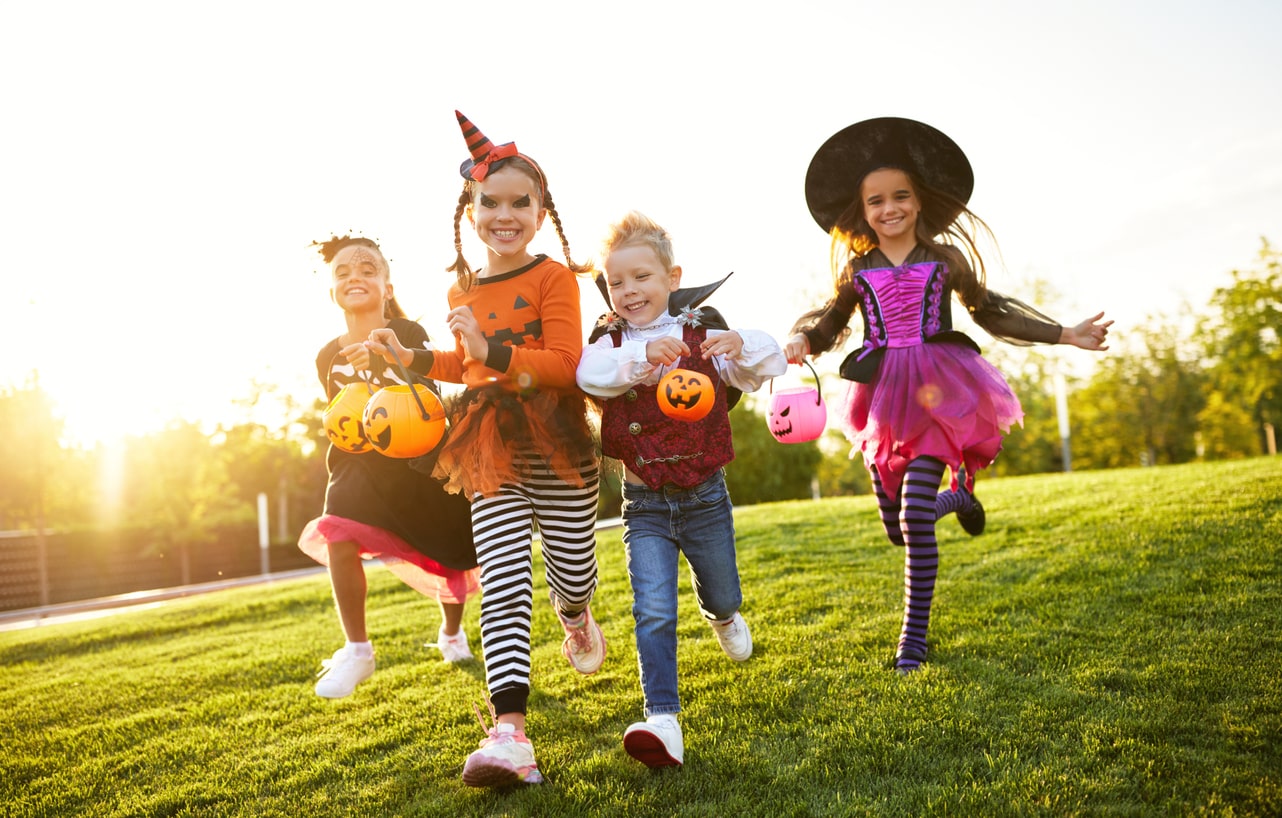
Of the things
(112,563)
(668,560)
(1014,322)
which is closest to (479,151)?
(668,560)

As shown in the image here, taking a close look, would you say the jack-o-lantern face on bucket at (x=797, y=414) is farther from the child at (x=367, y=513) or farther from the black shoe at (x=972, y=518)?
the child at (x=367, y=513)

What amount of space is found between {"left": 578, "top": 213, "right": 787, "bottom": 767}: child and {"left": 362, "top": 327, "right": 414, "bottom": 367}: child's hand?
2.47 ft

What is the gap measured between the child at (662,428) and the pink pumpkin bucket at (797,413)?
1.98 ft

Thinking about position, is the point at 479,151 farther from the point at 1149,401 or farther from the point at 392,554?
the point at 1149,401

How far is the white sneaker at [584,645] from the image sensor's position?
14.2 feet

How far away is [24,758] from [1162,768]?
513cm

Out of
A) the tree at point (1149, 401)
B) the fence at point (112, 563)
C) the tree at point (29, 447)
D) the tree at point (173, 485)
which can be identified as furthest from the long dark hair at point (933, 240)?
the tree at point (1149, 401)

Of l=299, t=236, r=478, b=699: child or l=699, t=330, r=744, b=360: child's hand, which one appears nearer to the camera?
l=699, t=330, r=744, b=360: child's hand

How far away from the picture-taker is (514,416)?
12.3 ft

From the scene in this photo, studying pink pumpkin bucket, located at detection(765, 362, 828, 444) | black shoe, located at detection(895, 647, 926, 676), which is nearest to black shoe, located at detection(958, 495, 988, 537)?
black shoe, located at detection(895, 647, 926, 676)

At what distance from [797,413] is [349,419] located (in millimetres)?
2182

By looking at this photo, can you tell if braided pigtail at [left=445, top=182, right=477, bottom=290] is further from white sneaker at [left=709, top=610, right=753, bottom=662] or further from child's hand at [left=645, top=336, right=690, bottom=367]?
white sneaker at [left=709, top=610, right=753, bottom=662]

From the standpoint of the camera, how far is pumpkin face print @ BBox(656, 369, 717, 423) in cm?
346

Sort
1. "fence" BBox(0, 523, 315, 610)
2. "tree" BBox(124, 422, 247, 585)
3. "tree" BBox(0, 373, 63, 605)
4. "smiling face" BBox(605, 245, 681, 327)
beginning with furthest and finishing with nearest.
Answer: "tree" BBox(124, 422, 247, 585) → "fence" BBox(0, 523, 315, 610) → "tree" BBox(0, 373, 63, 605) → "smiling face" BBox(605, 245, 681, 327)
